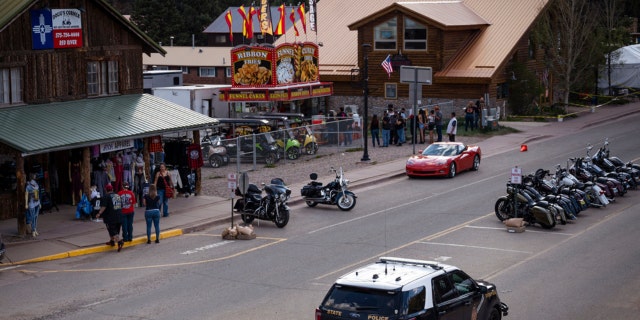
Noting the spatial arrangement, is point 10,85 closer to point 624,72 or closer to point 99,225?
point 99,225

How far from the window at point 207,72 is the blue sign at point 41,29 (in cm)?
5180

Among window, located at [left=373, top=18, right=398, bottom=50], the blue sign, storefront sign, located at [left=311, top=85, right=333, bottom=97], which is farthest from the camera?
window, located at [left=373, top=18, right=398, bottom=50]

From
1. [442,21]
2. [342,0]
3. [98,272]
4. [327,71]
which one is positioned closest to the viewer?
[98,272]

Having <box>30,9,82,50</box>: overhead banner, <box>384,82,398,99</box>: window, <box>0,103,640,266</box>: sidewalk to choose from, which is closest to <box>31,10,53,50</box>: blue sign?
<box>30,9,82,50</box>: overhead banner

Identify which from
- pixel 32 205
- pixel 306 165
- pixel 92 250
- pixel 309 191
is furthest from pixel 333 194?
pixel 306 165

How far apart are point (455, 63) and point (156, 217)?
33.5m

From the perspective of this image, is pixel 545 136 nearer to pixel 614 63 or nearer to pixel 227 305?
pixel 614 63

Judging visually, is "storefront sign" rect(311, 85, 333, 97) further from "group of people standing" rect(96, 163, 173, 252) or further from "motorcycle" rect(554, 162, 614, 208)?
"group of people standing" rect(96, 163, 173, 252)

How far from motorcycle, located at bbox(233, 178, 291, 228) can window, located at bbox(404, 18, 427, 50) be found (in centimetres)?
2920

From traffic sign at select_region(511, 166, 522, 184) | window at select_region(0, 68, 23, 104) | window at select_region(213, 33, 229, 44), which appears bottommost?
traffic sign at select_region(511, 166, 522, 184)

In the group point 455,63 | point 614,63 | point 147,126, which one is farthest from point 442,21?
point 147,126

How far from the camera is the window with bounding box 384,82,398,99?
57.5 meters

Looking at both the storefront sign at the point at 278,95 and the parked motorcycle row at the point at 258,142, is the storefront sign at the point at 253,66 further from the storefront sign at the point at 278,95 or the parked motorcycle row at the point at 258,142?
the parked motorcycle row at the point at 258,142

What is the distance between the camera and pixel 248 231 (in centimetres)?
2594
